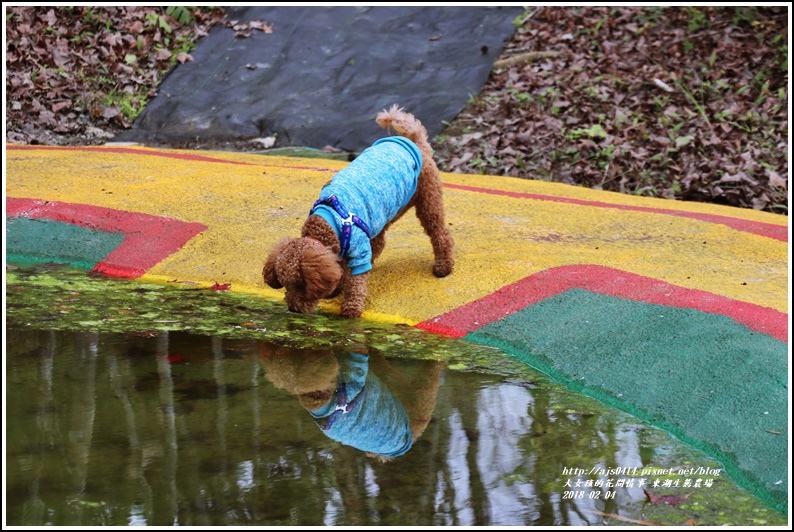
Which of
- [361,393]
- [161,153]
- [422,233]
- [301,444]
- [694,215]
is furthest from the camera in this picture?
[161,153]

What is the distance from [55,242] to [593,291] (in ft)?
12.3

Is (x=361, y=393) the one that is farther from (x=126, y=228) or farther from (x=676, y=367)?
(x=126, y=228)

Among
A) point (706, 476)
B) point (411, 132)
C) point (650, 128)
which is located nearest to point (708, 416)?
point (706, 476)

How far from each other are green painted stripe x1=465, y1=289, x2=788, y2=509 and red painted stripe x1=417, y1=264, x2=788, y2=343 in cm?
8

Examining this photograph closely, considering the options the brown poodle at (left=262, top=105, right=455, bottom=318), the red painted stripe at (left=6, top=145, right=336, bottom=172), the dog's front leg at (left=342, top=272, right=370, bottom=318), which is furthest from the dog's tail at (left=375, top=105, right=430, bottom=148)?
the red painted stripe at (left=6, top=145, right=336, bottom=172)

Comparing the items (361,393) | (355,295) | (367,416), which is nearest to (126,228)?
(355,295)

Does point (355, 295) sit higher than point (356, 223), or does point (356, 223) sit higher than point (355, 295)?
point (356, 223)

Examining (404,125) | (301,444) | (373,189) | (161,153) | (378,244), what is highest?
(161,153)

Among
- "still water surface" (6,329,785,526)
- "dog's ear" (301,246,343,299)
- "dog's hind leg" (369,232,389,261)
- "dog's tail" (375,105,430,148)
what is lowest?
"still water surface" (6,329,785,526)

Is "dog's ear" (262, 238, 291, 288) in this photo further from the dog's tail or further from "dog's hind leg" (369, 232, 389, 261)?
the dog's tail

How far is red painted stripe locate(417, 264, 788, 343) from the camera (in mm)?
4844

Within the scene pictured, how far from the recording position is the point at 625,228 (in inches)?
263

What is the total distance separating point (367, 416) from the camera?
4016 mm

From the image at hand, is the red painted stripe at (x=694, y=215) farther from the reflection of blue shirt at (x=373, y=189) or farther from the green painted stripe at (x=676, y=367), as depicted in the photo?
the reflection of blue shirt at (x=373, y=189)
